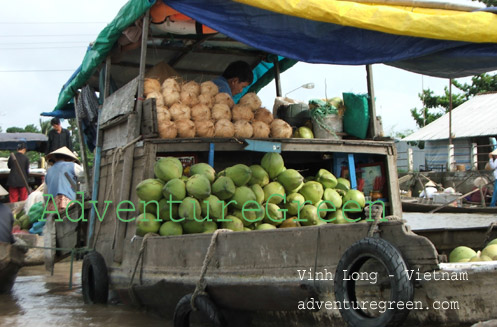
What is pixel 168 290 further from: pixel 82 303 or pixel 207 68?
pixel 207 68

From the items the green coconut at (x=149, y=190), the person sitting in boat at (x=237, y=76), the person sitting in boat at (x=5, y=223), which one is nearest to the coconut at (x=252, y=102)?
the person sitting in boat at (x=237, y=76)

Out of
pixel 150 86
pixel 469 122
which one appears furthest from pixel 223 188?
pixel 469 122

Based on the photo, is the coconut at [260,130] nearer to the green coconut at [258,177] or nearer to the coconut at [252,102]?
the coconut at [252,102]

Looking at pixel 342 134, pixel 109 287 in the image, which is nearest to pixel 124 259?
pixel 109 287

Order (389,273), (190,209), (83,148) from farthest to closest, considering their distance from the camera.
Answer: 1. (83,148)
2. (190,209)
3. (389,273)

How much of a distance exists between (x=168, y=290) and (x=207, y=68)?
3834 millimetres

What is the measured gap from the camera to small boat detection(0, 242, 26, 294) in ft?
20.3

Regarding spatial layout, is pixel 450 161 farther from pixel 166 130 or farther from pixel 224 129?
pixel 166 130

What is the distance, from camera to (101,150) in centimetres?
623

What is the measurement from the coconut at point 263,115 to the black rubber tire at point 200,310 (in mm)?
2002

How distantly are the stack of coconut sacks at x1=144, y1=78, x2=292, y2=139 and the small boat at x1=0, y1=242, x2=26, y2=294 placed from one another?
101 inches

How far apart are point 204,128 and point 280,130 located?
72 cm

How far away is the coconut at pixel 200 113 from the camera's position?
5077mm

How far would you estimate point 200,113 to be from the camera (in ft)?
16.7
